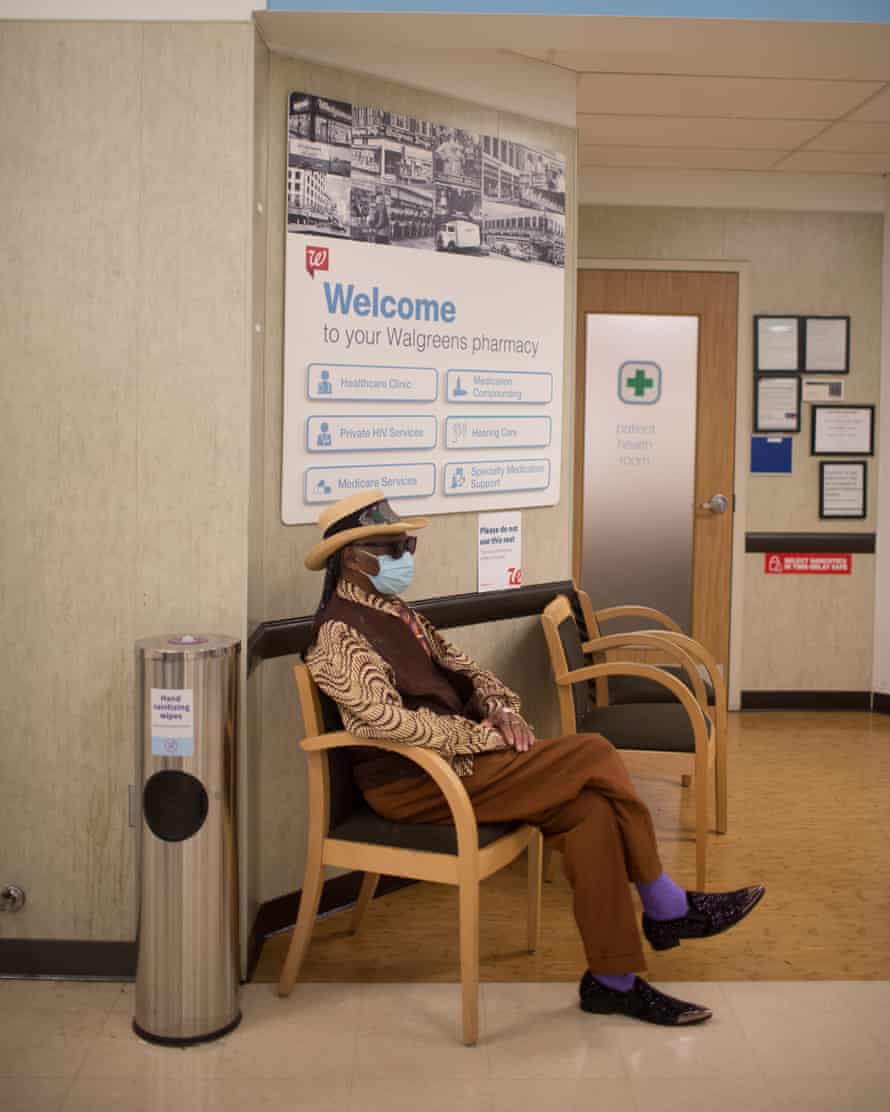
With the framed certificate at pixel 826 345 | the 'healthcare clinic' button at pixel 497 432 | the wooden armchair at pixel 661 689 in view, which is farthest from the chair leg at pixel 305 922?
the framed certificate at pixel 826 345

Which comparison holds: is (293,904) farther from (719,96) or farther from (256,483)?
(719,96)

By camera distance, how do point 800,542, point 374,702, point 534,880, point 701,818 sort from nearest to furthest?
point 374,702, point 534,880, point 701,818, point 800,542

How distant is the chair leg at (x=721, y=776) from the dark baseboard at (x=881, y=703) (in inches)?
97.9

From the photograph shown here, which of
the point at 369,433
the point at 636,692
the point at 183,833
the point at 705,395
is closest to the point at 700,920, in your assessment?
the point at 183,833

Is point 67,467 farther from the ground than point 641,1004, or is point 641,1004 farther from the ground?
point 67,467

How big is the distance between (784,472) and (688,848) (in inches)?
113

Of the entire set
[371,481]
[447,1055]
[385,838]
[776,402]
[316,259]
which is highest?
[316,259]

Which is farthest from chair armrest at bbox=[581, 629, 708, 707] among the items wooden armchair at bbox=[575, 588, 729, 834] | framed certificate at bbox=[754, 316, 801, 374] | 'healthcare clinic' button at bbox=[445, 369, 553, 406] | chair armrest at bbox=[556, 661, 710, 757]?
framed certificate at bbox=[754, 316, 801, 374]

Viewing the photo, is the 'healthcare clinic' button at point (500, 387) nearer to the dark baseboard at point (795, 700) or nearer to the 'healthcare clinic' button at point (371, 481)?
the 'healthcare clinic' button at point (371, 481)

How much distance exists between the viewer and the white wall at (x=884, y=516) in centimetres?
670

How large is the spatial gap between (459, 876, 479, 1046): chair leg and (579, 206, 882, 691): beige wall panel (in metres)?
4.14

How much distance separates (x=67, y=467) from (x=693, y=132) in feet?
11.9

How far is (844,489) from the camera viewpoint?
22.3 feet

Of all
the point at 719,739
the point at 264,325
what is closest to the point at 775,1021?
the point at 719,739
